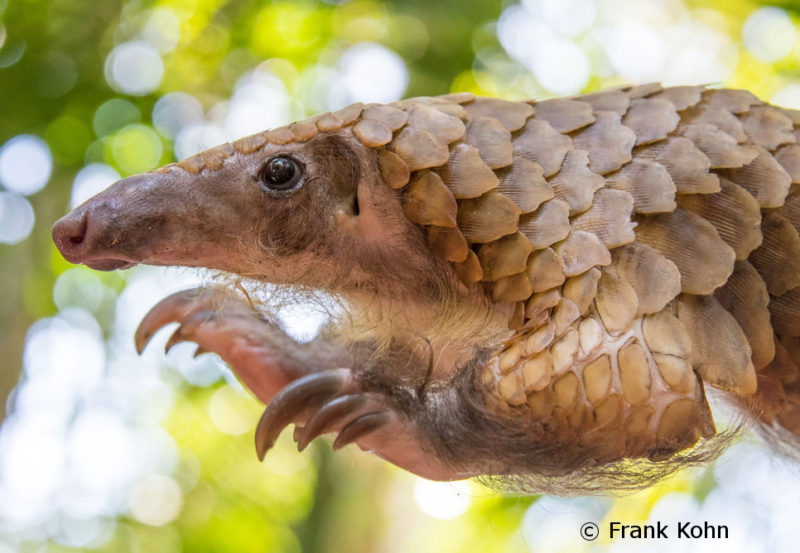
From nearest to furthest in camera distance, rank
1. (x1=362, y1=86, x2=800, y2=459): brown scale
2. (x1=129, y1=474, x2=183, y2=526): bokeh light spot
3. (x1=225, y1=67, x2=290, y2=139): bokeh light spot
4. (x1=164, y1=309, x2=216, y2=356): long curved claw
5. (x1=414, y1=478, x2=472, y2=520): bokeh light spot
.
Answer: (x1=362, y1=86, x2=800, y2=459): brown scale
(x1=164, y1=309, x2=216, y2=356): long curved claw
(x1=225, y1=67, x2=290, y2=139): bokeh light spot
(x1=414, y1=478, x2=472, y2=520): bokeh light spot
(x1=129, y1=474, x2=183, y2=526): bokeh light spot

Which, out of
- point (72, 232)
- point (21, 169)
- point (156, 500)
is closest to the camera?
point (72, 232)

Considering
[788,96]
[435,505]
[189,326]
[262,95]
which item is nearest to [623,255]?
[189,326]

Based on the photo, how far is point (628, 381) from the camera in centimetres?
73

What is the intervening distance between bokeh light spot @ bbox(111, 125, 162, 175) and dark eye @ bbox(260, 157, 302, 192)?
1.77 metres

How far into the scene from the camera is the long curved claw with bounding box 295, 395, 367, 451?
82 centimetres

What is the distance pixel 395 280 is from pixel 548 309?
17cm

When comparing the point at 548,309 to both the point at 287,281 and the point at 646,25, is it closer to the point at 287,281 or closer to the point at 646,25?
the point at 287,281

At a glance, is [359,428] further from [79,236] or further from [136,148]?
[136,148]

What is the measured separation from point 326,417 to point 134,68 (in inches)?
80.1

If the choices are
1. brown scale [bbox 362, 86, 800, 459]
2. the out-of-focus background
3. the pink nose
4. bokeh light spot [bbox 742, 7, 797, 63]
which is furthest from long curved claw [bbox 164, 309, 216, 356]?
bokeh light spot [bbox 742, 7, 797, 63]

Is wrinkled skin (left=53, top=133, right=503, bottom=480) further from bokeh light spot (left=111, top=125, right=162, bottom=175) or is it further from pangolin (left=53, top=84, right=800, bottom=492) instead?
bokeh light spot (left=111, top=125, right=162, bottom=175)

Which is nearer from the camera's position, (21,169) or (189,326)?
(189,326)

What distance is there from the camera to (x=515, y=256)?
0.76 metres

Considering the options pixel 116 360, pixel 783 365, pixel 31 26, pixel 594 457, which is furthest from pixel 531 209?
pixel 116 360
